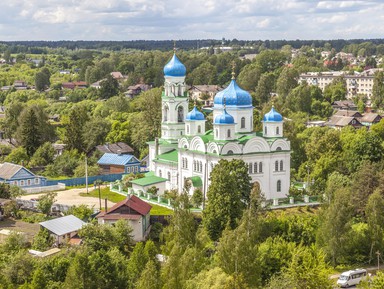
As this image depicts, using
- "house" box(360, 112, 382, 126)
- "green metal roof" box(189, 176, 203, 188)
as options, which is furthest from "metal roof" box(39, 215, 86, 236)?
"house" box(360, 112, 382, 126)

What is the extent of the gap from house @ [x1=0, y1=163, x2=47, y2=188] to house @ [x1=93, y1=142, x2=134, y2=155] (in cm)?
893

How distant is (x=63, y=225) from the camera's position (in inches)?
1166

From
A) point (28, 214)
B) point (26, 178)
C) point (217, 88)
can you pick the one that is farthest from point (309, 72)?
point (28, 214)

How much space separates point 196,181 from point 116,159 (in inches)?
495

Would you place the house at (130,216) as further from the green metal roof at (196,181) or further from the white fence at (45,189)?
the white fence at (45,189)

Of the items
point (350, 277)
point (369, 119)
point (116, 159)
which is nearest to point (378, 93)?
point (369, 119)

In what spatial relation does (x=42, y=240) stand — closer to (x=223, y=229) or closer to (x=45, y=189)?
(x=223, y=229)

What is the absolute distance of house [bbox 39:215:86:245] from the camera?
94.5 feet

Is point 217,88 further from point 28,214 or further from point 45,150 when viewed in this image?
point 28,214

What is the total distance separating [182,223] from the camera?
85.0ft

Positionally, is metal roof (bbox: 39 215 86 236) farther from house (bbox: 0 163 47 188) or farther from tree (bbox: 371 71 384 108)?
tree (bbox: 371 71 384 108)

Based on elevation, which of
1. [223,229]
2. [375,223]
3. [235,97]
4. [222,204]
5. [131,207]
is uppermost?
[235,97]

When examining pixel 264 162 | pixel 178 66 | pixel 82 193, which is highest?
pixel 178 66

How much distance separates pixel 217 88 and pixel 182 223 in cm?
5985
